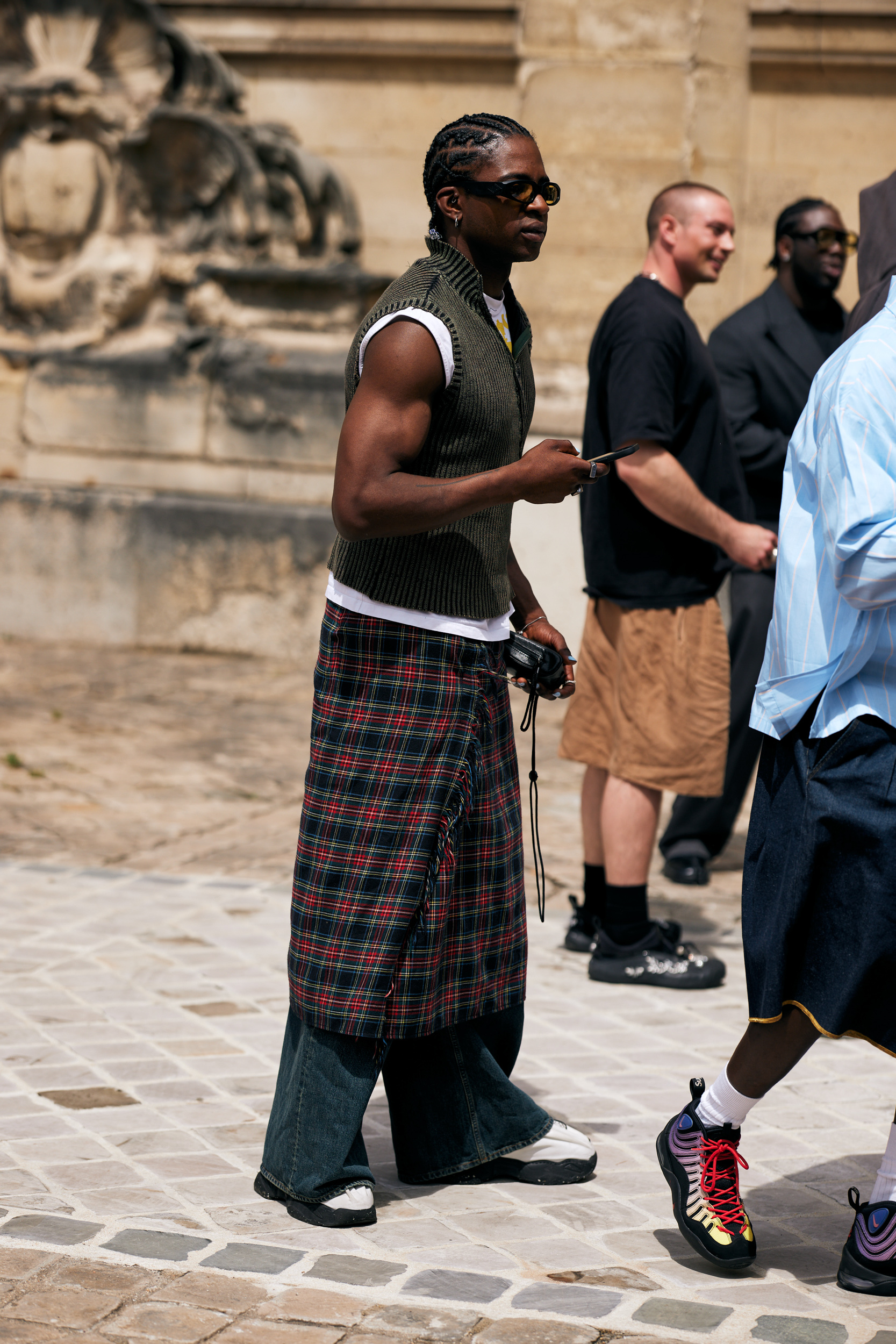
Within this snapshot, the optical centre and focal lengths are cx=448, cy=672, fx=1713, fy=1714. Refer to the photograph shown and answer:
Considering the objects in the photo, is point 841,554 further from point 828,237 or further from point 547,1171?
point 828,237

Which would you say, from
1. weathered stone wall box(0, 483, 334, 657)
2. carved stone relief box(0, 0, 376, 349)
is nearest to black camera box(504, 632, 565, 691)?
weathered stone wall box(0, 483, 334, 657)

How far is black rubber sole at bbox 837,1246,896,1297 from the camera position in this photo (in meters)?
2.87

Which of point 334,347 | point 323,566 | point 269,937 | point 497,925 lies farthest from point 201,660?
point 497,925

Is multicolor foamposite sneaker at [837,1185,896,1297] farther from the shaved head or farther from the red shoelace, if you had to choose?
the shaved head

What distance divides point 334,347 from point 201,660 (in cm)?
189

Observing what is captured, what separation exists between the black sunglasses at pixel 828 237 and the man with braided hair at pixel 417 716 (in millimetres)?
3172

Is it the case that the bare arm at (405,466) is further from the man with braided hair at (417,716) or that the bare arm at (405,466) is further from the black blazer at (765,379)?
the black blazer at (765,379)

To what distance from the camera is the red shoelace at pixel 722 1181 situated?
2.91 m

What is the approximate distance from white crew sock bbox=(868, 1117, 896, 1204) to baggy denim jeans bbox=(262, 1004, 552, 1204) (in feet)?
2.26

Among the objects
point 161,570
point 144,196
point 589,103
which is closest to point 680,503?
point 589,103

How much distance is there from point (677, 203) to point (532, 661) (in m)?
2.09

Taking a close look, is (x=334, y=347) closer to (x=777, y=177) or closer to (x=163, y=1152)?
(x=777, y=177)

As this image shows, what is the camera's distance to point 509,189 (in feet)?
9.75

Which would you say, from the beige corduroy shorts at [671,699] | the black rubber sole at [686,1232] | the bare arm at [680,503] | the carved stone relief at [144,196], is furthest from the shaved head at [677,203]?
the carved stone relief at [144,196]
